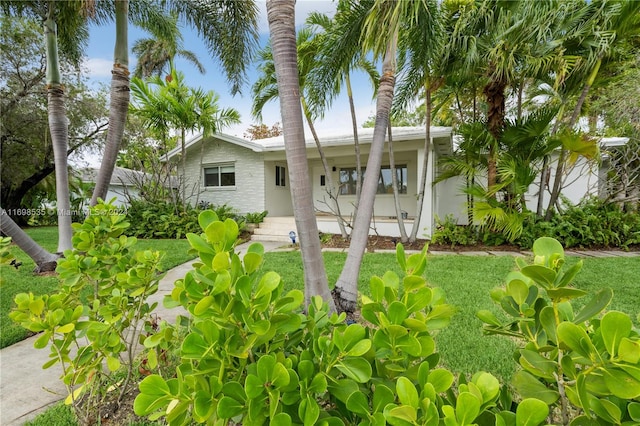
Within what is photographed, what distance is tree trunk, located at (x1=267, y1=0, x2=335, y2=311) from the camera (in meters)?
2.35

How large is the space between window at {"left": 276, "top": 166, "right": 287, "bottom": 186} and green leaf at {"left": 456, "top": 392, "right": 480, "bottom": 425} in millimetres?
12511

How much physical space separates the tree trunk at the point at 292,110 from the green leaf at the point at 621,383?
6.51 feet

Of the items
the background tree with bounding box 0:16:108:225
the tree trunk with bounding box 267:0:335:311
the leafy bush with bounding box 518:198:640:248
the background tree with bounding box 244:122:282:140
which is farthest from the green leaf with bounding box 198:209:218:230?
the background tree with bounding box 244:122:282:140

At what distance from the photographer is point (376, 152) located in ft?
11.1

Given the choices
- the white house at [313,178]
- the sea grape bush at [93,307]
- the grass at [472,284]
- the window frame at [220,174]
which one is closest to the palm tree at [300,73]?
the white house at [313,178]

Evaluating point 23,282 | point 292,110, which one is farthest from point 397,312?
point 23,282

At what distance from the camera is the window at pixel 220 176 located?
12.7 metres

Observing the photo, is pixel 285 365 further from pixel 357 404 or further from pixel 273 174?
pixel 273 174

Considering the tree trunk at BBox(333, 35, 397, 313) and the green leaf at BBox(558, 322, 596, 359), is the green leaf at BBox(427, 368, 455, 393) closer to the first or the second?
the green leaf at BBox(558, 322, 596, 359)

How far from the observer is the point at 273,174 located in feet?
41.3

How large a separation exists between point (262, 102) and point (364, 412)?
8757 mm

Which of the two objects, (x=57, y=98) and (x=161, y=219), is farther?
(x=161, y=219)

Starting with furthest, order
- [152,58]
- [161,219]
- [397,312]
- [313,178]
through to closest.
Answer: [152,58] < [313,178] < [161,219] < [397,312]

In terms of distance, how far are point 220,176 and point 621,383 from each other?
1340cm
